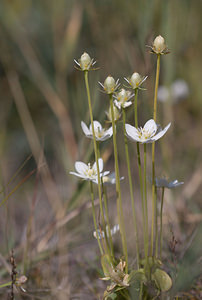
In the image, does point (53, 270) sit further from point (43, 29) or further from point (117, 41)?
point (43, 29)

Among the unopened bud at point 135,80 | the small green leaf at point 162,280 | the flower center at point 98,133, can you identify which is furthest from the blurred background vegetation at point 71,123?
the unopened bud at point 135,80

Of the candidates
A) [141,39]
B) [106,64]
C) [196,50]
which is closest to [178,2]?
[106,64]

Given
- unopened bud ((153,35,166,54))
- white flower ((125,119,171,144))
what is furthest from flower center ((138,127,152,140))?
unopened bud ((153,35,166,54))

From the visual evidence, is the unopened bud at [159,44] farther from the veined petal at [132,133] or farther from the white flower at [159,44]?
the veined petal at [132,133]

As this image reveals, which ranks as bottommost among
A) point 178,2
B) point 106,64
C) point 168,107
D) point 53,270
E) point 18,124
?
point 18,124

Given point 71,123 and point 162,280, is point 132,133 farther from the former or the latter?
point 71,123

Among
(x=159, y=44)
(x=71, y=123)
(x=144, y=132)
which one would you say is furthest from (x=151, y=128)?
(x=71, y=123)

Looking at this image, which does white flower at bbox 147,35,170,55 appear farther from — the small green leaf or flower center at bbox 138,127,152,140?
the small green leaf

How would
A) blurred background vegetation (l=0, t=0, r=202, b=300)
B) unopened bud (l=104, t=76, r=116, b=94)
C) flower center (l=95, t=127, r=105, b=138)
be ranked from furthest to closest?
blurred background vegetation (l=0, t=0, r=202, b=300)
flower center (l=95, t=127, r=105, b=138)
unopened bud (l=104, t=76, r=116, b=94)
